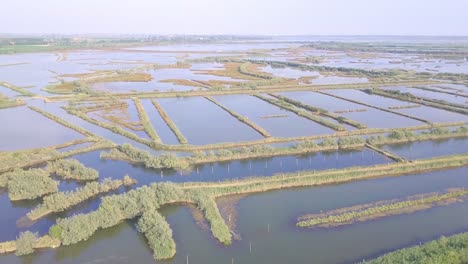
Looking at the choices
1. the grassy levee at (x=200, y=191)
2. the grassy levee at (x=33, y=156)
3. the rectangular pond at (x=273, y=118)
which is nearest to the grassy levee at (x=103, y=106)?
the rectangular pond at (x=273, y=118)

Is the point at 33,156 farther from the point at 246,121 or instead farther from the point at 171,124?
the point at 246,121

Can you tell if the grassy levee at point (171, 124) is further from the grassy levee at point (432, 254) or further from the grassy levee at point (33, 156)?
the grassy levee at point (432, 254)

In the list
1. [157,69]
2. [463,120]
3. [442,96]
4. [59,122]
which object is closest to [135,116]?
[59,122]

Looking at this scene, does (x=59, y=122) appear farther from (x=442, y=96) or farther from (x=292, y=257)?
(x=442, y=96)

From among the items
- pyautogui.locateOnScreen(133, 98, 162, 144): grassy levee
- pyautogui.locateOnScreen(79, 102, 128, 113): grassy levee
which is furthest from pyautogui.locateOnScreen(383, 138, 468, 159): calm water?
pyautogui.locateOnScreen(79, 102, 128, 113): grassy levee

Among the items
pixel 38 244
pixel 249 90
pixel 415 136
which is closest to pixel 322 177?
pixel 415 136
